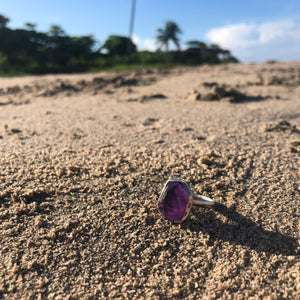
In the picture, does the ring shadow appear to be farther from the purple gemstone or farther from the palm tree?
the palm tree

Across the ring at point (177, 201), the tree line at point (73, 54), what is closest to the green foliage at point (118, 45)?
the tree line at point (73, 54)

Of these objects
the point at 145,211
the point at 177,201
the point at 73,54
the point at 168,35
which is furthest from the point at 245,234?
the point at 168,35

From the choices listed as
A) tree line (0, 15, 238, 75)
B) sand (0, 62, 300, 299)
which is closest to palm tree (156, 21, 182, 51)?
tree line (0, 15, 238, 75)

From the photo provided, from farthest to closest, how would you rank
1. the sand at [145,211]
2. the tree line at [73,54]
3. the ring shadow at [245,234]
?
1. the tree line at [73,54]
2. the ring shadow at [245,234]
3. the sand at [145,211]

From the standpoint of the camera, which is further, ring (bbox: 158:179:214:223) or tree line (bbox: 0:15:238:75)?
tree line (bbox: 0:15:238:75)

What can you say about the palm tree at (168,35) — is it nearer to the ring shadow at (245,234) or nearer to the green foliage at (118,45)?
the green foliage at (118,45)

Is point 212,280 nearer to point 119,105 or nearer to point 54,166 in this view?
point 54,166

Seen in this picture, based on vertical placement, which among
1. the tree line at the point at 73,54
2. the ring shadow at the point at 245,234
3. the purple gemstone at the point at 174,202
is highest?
the tree line at the point at 73,54
